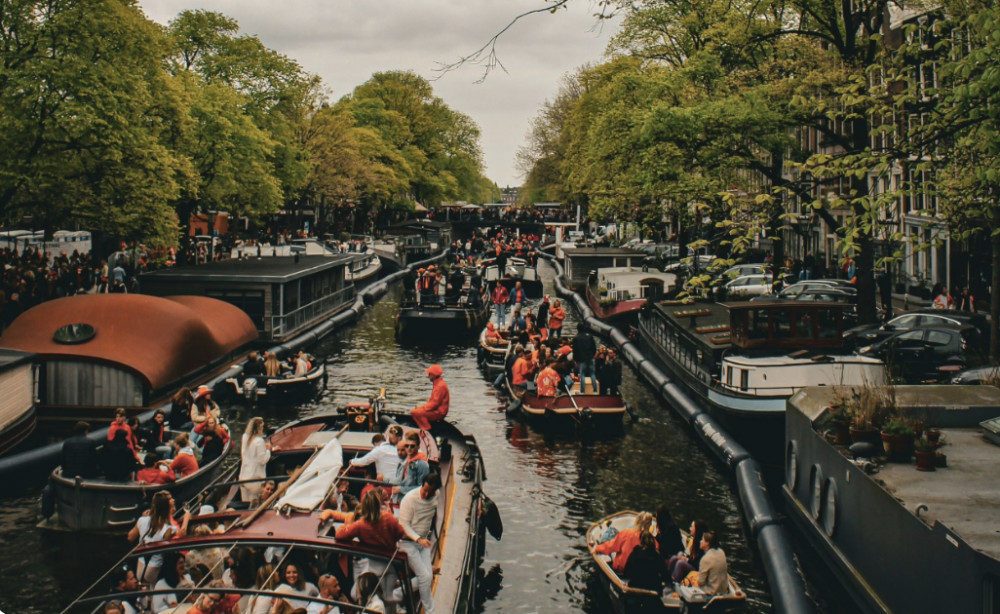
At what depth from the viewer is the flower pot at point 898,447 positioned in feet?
45.7

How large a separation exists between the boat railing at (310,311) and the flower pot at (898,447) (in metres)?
26.5

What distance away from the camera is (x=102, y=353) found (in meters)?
24.3

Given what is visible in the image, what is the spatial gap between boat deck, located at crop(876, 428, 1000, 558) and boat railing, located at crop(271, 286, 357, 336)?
26.7 metres

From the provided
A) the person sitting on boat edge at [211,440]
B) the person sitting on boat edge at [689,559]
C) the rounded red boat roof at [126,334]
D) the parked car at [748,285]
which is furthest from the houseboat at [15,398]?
the parked car at [748,285]

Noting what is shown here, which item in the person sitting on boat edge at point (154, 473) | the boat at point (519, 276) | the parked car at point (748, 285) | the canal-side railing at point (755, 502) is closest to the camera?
the canal-side railing at point (755, 502)

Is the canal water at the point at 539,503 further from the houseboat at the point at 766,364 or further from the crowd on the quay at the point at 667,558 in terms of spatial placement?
the crowd on the quay at the point at 667,558

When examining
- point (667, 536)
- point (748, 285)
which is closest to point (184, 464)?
point (667, 536)

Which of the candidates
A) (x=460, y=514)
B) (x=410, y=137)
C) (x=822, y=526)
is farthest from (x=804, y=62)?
(x=410, y=137)

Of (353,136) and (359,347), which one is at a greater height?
(353,136)

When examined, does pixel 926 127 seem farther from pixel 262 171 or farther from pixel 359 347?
pixel 262 171

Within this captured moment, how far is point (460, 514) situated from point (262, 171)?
4492 centimetres

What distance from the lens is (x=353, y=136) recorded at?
3452 inches

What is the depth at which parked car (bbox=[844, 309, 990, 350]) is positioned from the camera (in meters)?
31.2

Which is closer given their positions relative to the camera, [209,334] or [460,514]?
[460,514]
